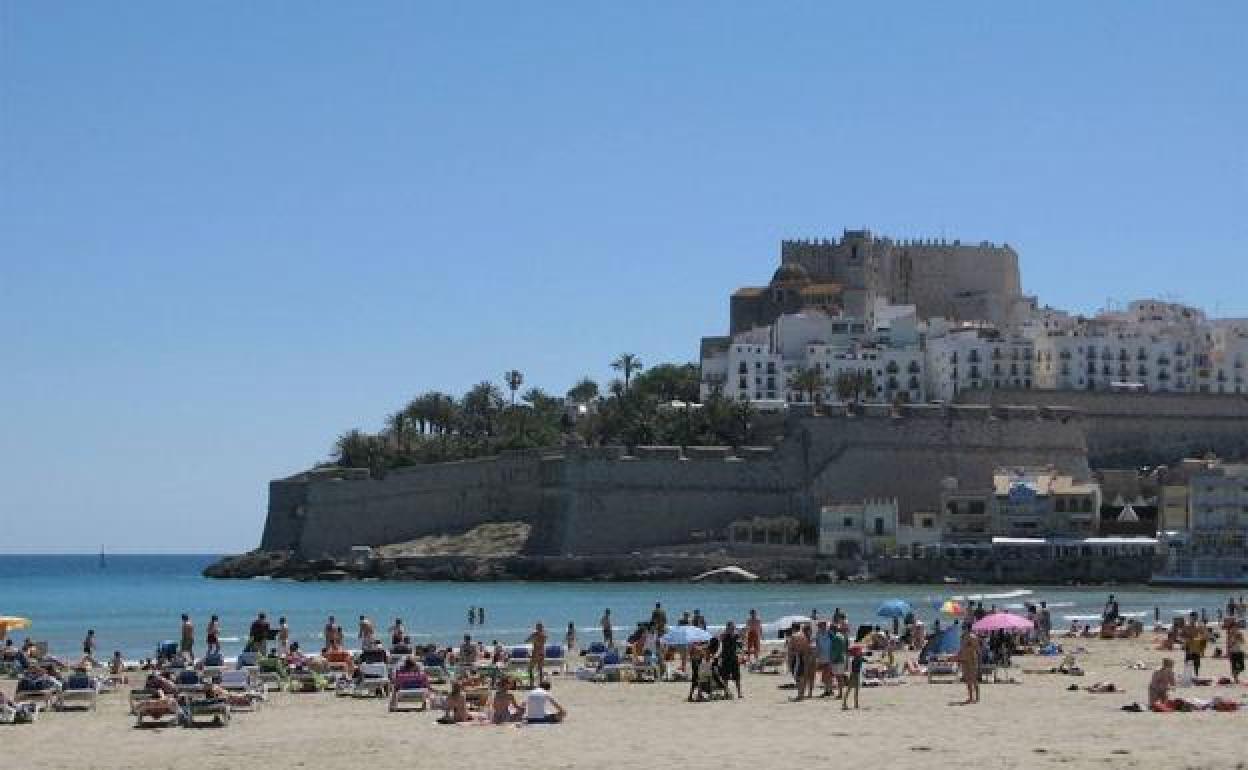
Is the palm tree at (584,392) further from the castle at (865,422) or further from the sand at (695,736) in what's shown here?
the sand at (695,736)

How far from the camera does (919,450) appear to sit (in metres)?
79.1

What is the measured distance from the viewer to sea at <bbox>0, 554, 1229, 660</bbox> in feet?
154

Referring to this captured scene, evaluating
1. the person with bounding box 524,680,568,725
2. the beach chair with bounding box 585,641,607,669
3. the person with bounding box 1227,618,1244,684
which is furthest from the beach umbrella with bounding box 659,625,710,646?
the person with bounding box 1227,618,1244,684

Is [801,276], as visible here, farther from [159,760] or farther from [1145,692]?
[159,760]

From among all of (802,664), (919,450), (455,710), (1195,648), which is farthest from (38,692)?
(919,450)

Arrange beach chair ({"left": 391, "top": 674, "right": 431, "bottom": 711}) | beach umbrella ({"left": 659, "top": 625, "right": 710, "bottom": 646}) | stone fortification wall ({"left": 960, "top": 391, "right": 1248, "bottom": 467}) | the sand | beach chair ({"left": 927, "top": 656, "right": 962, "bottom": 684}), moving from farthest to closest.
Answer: stone fortification wall ({"left": 960, "top": 391, "right": 1248, "bottom": 467}) < beach umbrella ({"left": 659, "top": 625, "right": 710, "bottom": 646}) < beach chair ({"left": 927, "top": 656, "right": 962, "bottom": 684}) < beach chair ({"left": 391, "top": 674, "right": 431, "bottom": 711}) < the sand

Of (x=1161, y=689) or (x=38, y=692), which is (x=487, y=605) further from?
(x=1161, y=689)

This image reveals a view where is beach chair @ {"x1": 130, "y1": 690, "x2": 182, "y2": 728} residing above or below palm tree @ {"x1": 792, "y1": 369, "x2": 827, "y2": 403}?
below

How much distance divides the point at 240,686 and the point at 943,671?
8.35 m

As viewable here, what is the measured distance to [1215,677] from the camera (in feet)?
91.2

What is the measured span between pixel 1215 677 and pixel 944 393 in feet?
218

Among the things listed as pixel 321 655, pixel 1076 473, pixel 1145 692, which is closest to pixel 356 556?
pixel 1076 473

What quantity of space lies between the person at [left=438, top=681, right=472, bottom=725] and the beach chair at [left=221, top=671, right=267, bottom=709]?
265 cm

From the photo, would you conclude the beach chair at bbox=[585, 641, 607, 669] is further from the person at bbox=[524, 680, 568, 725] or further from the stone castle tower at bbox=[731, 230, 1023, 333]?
the stone castle tower at bbox=[731, 230, 1023, 333]
